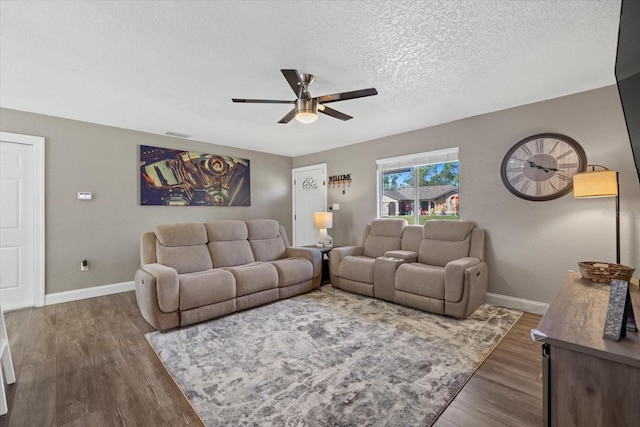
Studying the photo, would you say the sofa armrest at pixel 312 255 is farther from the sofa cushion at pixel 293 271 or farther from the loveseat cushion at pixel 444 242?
the loveseat cushion at pixel 444 242

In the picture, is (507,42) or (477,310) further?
(477,310)

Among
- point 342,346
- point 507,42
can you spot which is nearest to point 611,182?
point 507,42

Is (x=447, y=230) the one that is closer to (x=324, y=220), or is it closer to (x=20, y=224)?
(x=324, y=220)

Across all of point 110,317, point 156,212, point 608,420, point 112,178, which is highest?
point 112,178

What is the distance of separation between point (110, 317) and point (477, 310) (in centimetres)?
412

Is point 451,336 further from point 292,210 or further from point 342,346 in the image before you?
point 292,210

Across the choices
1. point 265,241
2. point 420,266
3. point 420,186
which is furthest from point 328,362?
point 420,186

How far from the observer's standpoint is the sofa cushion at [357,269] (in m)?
3.64

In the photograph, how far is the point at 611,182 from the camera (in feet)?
7.73

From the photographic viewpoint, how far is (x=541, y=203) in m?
3.12

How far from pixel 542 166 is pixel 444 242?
1353 millimetres

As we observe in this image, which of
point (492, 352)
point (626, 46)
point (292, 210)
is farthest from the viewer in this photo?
point (292, 210)

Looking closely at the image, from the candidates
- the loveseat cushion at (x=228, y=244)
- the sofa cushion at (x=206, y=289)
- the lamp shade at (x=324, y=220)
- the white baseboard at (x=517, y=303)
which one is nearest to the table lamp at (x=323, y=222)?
the lamp shade at (x=324, y=220)

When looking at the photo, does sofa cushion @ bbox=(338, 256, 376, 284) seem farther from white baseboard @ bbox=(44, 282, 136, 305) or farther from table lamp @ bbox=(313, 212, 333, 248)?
white baseboard @ bbox=(44, 282, 136, 305)
